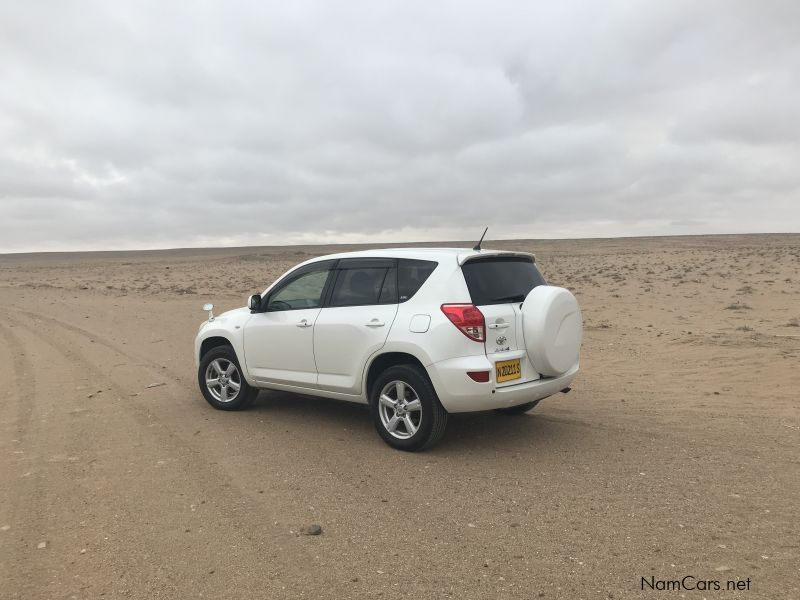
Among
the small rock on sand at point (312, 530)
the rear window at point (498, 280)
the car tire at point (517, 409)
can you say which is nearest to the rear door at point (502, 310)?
the rear window at point (498, 280)

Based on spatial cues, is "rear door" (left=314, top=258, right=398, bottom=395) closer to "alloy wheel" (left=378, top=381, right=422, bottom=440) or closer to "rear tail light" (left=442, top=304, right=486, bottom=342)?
"alloy wheel" (left=378, top=381, right=422, bottom=440)

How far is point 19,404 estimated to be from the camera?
6973mm

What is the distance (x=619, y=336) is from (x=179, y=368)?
7.81 meters

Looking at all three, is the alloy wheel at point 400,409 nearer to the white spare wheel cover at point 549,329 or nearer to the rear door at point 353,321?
the rear door at point 353,321

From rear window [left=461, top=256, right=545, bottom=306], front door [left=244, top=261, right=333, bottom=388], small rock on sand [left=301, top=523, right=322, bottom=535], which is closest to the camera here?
small rock on sand [left=301, top=523, right=322, bottom=535]

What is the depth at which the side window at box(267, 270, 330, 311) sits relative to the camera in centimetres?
612

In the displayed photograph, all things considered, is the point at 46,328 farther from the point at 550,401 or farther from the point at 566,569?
the point at 566,569

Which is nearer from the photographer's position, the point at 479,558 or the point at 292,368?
the point at 479,558

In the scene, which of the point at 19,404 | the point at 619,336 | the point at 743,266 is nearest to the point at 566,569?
the point at 19,404

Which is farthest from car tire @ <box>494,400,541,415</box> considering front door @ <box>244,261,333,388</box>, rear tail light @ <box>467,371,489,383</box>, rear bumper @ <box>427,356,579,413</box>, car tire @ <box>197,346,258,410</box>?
car tire @ <box>197,346,258,410</box>

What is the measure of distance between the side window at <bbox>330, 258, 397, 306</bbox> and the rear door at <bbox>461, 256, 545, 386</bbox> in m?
0.79

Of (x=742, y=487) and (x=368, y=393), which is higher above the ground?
(x=368, y=393)

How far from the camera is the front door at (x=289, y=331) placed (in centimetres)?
599

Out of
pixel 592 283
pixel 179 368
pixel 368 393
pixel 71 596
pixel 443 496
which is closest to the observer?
pixel 71 596
